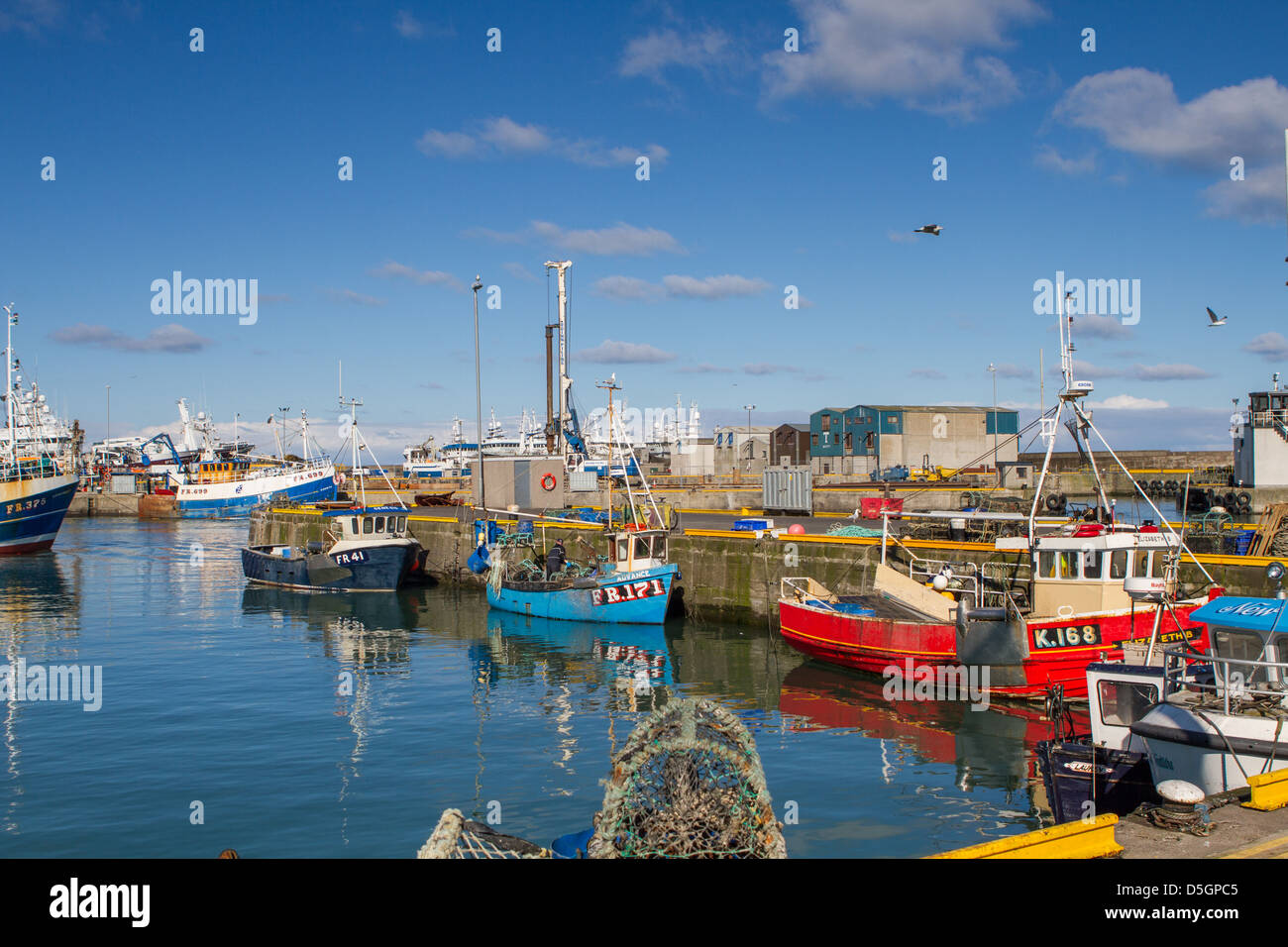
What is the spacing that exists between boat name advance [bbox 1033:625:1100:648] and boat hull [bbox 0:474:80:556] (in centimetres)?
5942

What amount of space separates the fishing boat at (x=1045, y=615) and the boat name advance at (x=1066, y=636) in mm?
22

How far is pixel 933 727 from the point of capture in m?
19.0

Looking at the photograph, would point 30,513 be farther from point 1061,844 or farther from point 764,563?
point 1061,844

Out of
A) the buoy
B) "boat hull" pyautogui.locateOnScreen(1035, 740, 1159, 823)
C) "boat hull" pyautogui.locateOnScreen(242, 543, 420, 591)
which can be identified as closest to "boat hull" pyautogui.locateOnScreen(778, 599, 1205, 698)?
"boat hull" pyautogui.locateOnScreen(1035, 740, 1159, 823)

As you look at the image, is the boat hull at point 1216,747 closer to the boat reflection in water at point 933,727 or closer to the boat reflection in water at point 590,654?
the boat reflection in water at point 933,727

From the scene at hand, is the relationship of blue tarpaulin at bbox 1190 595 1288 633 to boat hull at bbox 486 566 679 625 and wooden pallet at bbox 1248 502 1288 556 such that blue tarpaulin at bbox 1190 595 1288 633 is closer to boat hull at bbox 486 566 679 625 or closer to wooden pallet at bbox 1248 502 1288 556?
wooden pallet at bbox 1248 502 1288 556

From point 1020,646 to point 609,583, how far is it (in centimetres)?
1427

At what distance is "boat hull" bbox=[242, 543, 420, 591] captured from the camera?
40406 millimetres

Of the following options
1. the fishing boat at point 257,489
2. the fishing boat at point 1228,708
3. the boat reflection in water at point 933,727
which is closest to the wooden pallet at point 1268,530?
the boat reflection in water at point 933,727

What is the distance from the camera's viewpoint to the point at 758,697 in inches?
862
